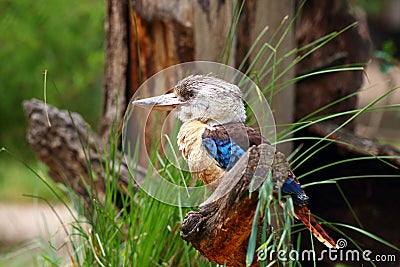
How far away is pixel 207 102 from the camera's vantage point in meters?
1.45

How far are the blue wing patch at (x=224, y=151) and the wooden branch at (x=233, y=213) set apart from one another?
8 centimetres

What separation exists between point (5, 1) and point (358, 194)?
2554mm

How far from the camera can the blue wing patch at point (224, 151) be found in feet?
4.73

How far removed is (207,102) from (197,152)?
4.4 inches

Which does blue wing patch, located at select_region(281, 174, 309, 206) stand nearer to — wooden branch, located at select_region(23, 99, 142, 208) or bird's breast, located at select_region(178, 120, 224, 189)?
bird's breast, located at select_region(178, 120, 224, 189)

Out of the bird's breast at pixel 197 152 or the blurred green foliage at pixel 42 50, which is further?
the blurred green foliage at pixel 42 50

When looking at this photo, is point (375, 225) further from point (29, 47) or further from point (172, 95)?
point (29, 47)

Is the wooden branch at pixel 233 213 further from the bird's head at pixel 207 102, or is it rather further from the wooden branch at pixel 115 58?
the wooden branch at pixel 115 58

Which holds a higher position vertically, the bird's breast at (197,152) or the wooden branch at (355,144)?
the bird's breast at (197,152)

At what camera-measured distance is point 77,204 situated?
2.41 m

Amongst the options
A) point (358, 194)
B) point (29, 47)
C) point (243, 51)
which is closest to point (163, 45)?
point (243, 51)

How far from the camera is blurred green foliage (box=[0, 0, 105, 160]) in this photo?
404cm

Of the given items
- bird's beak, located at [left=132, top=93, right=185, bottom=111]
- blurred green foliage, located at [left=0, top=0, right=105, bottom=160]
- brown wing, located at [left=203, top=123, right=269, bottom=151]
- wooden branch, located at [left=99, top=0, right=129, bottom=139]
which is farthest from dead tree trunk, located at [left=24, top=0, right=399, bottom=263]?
blurred green foliage, located at [left=0, top=0, right=105, bottom=160]

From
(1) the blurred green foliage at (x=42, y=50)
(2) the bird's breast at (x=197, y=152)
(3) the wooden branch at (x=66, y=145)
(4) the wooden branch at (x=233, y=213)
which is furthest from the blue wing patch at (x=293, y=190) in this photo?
(1) the blurred green foliage at (x=42, y=50)
